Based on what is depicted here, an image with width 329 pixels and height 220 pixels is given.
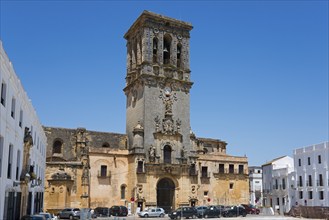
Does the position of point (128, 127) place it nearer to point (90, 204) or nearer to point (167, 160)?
point (167, 160)

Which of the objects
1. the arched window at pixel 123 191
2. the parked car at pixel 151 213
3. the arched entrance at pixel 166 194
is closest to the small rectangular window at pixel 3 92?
the parked car at pixel 151 213

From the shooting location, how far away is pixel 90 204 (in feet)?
154

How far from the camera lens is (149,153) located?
164 feet

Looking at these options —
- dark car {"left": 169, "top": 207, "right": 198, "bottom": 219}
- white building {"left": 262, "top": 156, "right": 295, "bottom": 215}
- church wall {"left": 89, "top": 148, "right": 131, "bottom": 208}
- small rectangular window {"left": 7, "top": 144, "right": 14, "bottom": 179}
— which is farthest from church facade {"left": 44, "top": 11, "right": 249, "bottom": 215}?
small rectangular window {"left": 7, "top": 144, "right": 14, "bottom": 179}

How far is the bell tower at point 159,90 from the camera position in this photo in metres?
50.8

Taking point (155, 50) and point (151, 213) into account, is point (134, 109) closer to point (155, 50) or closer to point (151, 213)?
point (155, 50)

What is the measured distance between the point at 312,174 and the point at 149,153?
19.9 m

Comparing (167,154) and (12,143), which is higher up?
(167,154)

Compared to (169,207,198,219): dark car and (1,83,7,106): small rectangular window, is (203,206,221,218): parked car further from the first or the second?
(1,83,7,106): small rectangular window

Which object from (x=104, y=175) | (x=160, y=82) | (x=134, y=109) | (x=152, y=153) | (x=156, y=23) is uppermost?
(x=156, y=23)

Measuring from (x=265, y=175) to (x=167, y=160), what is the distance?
1961cm

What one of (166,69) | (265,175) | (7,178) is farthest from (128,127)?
(7,178)

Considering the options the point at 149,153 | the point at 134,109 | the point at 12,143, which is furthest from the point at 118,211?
the point at 12,143

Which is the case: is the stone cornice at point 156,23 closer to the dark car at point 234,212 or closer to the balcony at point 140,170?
the balcony at point 140,170
